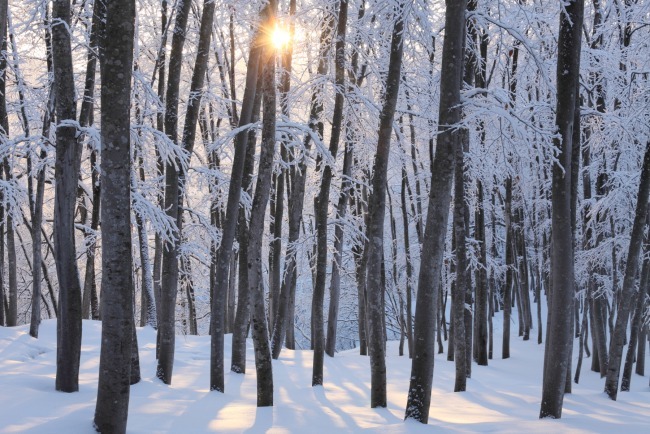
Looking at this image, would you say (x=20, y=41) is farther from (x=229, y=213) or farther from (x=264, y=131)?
(x=264, y=131)

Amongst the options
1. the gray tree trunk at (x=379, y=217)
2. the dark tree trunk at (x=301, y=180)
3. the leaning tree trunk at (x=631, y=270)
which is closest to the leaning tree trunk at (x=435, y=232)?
the gray tree trunk at (x=379, y=217)

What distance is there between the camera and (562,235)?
759 centimetres

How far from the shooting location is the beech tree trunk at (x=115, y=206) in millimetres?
5418

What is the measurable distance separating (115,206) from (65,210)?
9.63ft

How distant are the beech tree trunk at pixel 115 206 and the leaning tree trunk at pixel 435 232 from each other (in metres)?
3.58

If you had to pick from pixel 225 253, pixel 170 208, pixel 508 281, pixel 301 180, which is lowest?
pixel 508 281

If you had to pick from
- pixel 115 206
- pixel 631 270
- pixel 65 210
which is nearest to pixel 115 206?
pixel 115 206

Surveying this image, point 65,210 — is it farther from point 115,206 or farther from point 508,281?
point 508,281

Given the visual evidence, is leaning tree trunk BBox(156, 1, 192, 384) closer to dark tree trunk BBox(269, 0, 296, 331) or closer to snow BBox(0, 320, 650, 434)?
snow BBox(0, 320, 650, 434)

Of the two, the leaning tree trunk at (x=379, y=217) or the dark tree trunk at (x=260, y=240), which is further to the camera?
the leaning tree trunk at (x=379, y=217)

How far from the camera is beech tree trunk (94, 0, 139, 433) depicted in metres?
5.42

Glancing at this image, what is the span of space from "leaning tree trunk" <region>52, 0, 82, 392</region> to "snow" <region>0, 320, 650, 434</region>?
505mm

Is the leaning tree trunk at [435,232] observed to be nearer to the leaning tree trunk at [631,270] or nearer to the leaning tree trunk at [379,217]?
the leaning tree trunk at [379,217]

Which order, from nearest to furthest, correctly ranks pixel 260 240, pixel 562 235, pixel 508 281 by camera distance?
pixel 562 235 → pixel 260 240 → pixel 508 281
